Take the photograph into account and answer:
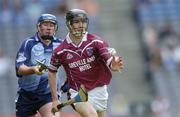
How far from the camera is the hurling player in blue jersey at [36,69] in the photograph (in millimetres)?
11719

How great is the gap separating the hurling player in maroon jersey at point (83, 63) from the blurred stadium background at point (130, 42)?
896cm

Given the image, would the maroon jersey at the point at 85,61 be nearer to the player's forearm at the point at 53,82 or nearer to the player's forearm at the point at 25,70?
the player's forearm at the point at 53,82

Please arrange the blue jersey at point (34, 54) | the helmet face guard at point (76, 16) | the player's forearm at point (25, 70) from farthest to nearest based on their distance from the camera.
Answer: the blue jersey at point (34, 54)
the player's forearm at point (25, 70)
the helmet face guard at point (76, 16)

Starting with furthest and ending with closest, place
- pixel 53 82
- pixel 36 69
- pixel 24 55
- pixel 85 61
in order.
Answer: pixel 24 55 < pixel 53 82 < pixel 85 61 < pixel 36 69

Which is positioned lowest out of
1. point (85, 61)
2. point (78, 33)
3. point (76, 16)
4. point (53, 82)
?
point (53, 82)

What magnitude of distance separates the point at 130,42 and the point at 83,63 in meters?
13.1

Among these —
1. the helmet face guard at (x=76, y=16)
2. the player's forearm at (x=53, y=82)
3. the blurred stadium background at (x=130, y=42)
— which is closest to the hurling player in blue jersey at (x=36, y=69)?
the player's forearm at (x=53, y=82)

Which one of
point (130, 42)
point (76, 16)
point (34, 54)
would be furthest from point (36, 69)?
point (130, 42)

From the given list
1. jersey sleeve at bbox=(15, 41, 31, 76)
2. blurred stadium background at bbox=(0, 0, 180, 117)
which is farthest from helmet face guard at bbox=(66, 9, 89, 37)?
blurred stadium background at bbox=(0, 0, 180, 117)

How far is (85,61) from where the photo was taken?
11.3 meters

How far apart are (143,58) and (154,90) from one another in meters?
1.38

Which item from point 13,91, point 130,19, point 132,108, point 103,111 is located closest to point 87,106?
point 103,111

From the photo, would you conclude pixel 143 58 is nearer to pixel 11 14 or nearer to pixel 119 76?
pixel 119 76

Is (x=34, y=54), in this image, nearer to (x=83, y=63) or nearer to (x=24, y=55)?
(x=24, y=55)
